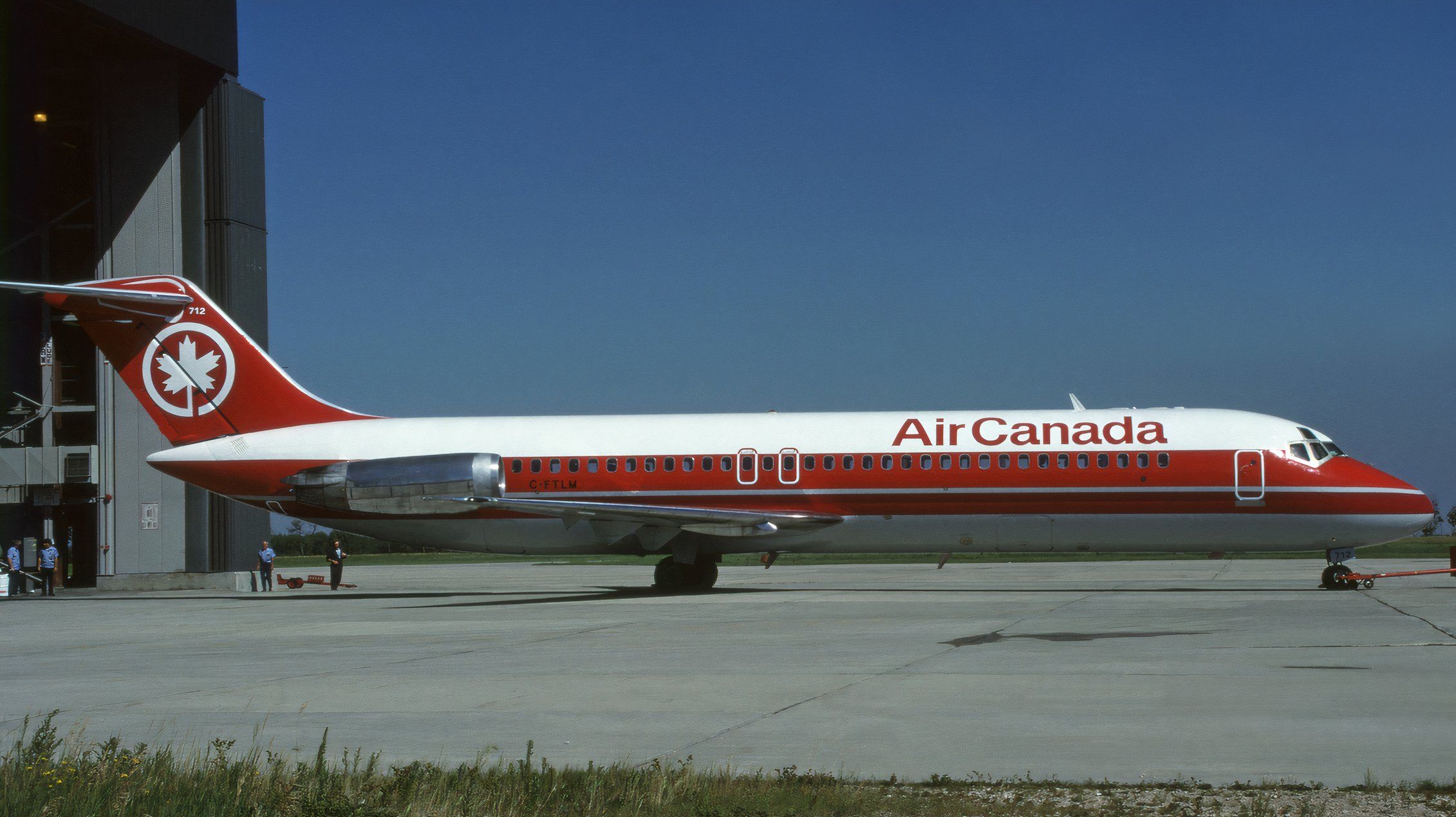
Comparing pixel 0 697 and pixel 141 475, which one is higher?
pixel 141 475

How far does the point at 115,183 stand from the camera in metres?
36.5

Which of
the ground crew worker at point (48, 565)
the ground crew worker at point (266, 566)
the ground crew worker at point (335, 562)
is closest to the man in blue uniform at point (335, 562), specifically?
the ground crew worker at point (335, 562)

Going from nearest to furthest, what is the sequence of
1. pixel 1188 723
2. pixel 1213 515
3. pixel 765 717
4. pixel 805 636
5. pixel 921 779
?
pixel 921 779
pixel 1188 723
pixel 765 717
pixel 805 636
pixel 1213 515

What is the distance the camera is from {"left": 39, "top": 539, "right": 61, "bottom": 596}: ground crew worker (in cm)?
3581

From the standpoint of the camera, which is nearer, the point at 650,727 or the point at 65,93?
the point at 650,727

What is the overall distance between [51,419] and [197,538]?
6.65 metres

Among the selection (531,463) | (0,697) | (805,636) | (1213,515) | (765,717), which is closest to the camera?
(765,717)

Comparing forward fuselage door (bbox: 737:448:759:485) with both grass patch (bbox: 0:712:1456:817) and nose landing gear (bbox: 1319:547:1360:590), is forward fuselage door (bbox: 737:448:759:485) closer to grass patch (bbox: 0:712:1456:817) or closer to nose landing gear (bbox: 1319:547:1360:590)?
nose landing gear (bbox: 1319:547:1360:590)

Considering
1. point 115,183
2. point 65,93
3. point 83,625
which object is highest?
point 65,93

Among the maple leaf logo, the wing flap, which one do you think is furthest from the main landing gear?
the maple leaf logo

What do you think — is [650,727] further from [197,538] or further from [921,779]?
[197,538]

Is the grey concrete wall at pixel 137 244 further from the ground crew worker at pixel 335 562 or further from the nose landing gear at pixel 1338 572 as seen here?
the nose landing gear at pixel 1338 572

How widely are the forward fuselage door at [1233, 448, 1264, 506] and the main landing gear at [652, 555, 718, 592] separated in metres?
10.9

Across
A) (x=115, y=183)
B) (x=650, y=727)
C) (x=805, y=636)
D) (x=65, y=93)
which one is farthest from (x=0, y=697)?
(x=65, y=93)
